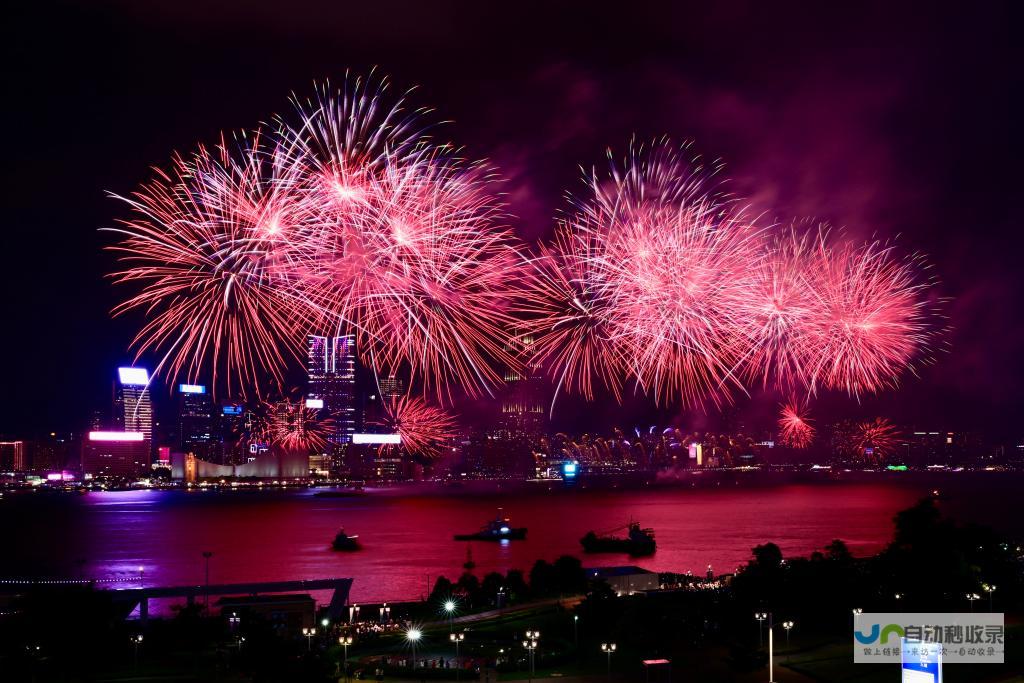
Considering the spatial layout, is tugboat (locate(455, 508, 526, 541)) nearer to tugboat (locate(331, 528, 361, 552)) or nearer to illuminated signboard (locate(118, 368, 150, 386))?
tugboat (locate(331, 528, 361, 552))

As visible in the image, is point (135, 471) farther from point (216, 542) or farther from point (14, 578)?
point (14, 578)

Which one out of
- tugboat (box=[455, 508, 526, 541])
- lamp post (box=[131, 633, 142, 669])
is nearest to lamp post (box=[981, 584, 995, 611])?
lamp post (box=[131, 633, 142, 669])

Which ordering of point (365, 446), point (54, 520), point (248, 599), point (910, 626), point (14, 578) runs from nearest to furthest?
1. point (910, 626)
2. point (248, 599)
3. point (14, 578)
4. point (54, 520)
5. point (365, 446)

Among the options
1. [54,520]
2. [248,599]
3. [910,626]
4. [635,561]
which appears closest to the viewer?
[910,626]

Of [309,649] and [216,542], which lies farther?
[216,542]

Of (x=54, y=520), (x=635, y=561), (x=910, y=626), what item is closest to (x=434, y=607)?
(x=910, y=626)

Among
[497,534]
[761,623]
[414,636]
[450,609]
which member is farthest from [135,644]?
[497,534]
